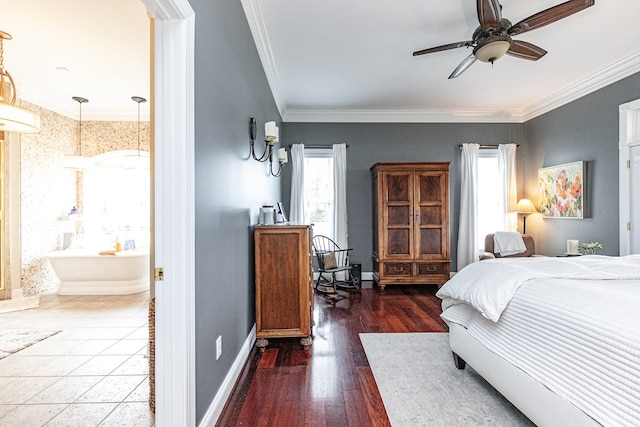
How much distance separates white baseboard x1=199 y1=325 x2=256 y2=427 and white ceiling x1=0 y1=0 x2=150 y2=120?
2797 millimetres

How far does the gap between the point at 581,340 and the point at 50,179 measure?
A: 19.4ft

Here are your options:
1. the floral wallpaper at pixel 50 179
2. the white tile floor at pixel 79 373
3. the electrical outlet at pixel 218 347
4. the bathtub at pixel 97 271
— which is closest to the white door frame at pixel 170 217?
the electrical outlet at pixel 218 347

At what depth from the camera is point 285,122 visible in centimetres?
537

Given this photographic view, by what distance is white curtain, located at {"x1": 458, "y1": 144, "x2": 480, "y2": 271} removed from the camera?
17.1 ft

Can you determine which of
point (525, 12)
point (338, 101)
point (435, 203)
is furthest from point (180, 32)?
point (435, 203)

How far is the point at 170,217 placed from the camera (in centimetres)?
135

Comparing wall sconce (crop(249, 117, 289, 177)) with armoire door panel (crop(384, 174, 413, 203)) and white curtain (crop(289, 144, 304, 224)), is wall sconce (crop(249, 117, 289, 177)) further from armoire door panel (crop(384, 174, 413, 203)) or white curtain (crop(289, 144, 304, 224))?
armoire door panel (crop(384, 174, 413, 203))

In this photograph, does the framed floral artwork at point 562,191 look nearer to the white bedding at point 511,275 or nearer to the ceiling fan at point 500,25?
the white bedding at point 511,275

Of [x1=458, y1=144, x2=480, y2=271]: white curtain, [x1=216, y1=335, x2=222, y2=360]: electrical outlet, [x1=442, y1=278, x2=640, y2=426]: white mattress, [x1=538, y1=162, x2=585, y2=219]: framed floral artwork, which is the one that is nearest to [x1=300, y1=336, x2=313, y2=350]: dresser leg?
[x1=216, y1=335, x2=222, y2=360]: electrical outlet

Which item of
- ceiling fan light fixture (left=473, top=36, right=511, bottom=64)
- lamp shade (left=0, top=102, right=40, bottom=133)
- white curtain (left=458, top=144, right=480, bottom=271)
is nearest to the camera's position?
ceiling fan light fixture (left=473, top=36, right=511, bottom=64)

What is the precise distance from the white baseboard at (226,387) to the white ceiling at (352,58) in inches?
104

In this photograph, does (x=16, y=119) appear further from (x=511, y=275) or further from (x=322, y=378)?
(x=511, y=275)

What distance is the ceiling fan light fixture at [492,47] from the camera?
2.38 metres

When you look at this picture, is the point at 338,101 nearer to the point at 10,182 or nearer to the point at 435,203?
the point at 435,203
